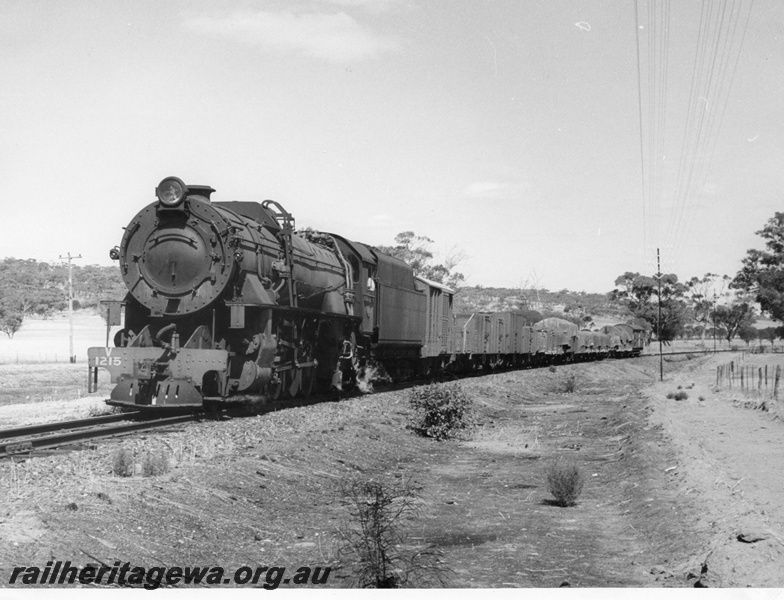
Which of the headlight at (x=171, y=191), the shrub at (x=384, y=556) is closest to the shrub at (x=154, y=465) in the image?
the shrub at (x=384, y=556)

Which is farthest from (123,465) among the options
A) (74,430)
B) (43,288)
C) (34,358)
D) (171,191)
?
(43,288)

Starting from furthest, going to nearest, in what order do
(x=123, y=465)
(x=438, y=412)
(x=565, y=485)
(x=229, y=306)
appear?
(x=438, y=412) < (x=229, y=306) < (x=565, y=485) < (x=123, y=465)

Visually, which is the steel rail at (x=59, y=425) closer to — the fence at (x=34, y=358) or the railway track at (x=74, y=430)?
the railway track at (x=74, y=430)

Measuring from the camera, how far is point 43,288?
8862 cm

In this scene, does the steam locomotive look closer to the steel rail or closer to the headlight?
the headlight

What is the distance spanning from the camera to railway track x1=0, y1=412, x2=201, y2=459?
11086 mm

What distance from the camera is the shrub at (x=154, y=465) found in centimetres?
986

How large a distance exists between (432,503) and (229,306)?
642cm

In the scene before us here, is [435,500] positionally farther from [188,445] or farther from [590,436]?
[590,436]

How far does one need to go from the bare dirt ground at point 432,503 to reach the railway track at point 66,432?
0.64 m

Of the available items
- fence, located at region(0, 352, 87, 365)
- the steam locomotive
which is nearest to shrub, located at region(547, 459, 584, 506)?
the steam locomotive

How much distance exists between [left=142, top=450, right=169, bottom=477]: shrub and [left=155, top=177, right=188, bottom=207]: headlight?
6716 millimetres

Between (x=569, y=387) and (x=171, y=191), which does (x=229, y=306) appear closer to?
(x=171, y=191)

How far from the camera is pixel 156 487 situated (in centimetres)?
921
